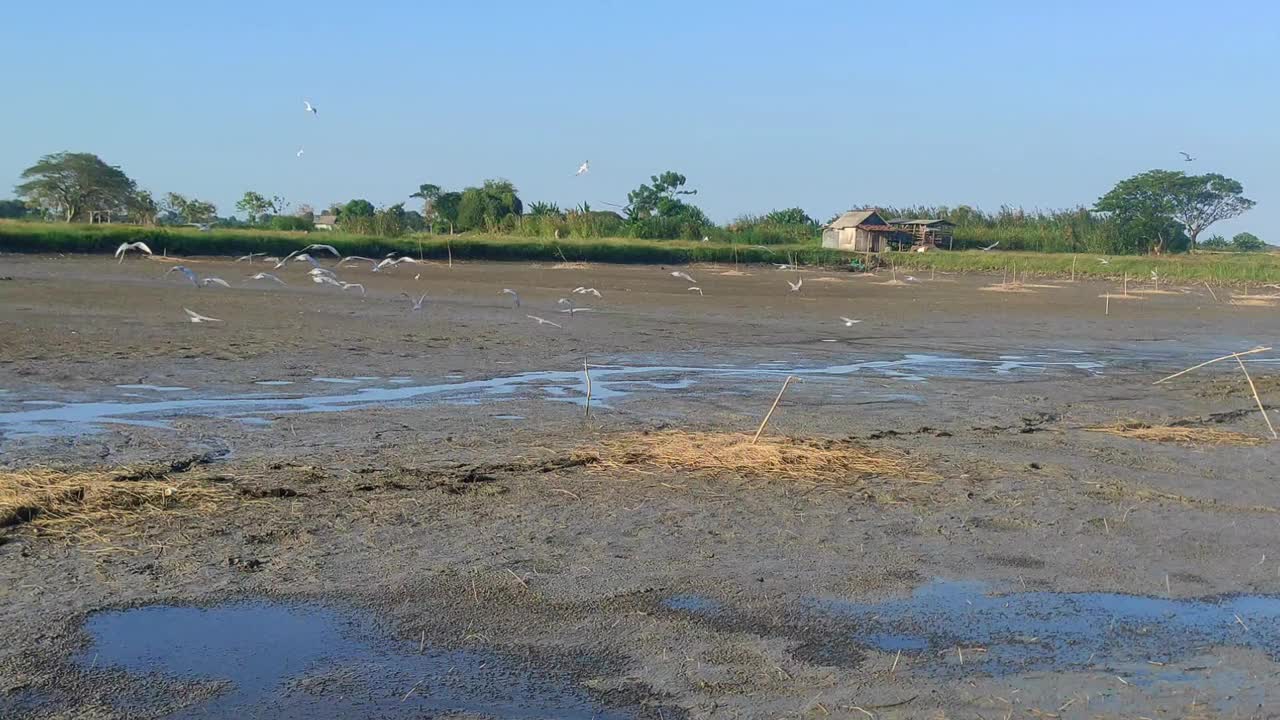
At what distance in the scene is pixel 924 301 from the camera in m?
36.0

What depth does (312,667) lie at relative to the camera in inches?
203

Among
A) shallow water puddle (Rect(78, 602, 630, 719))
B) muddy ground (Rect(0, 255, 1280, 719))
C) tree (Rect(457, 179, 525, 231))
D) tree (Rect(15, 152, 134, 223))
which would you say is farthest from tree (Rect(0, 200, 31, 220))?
shallow water puddle (Rect(78, 602, 630, 719))

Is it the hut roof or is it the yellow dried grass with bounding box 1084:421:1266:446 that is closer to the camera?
the yellow dried grass with bounding box 1084:421:1266:446

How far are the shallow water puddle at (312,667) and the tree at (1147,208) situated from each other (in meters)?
77.2

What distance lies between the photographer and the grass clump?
9156 mm

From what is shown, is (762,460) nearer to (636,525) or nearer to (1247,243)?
(636,525)

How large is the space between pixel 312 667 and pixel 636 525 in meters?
2.83

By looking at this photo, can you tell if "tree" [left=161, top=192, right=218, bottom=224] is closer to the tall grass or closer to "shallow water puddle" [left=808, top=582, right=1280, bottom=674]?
the tall grass

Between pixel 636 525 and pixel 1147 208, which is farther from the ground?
pixel 1147 208

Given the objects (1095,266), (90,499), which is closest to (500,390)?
(90,499)

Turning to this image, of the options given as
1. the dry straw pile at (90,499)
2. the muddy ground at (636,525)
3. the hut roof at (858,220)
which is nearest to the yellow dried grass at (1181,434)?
the muddy ground at (636,525)

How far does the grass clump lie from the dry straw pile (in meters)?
2.93

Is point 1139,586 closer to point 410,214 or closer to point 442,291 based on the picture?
point 442,291

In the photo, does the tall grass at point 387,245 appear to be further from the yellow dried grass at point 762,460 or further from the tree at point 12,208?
the yellow dried grass at point 762,460
